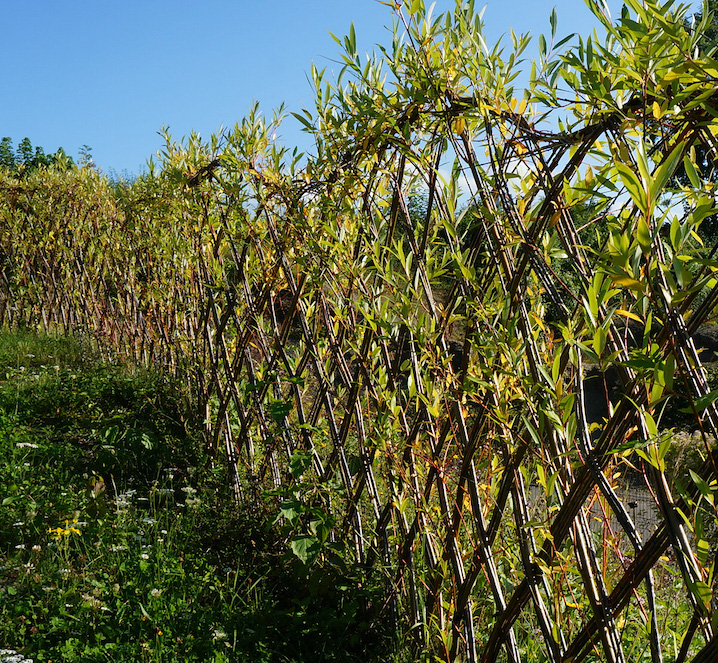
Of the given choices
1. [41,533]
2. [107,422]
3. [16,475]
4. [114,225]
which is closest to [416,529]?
[41,533]

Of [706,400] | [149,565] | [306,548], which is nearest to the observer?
[706,400]

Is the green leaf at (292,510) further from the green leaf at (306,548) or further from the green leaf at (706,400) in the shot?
the green leaf at (706,400)

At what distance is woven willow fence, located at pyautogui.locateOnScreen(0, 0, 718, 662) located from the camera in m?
1.13

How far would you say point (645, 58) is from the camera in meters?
1.16

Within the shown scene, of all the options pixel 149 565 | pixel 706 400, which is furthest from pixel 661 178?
pixel 149 565

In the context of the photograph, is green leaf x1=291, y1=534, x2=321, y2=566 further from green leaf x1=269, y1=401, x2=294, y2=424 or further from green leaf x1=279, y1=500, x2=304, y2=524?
green leaf x1=269, y1=401, x2=294, y2=424

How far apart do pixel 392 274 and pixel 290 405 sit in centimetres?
113

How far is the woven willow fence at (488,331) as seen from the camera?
3.70ft

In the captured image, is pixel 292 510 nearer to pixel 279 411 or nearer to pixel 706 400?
pixel 279 411

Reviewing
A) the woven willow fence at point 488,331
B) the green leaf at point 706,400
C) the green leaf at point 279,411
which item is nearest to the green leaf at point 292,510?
the woven willow fence at point 488,331

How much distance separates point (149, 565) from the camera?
9.30 feet

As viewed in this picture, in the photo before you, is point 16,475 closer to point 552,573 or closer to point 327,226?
point 327,226

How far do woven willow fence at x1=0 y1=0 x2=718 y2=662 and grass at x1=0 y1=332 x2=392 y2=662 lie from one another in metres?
0.20

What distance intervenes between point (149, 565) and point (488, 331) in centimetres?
200
